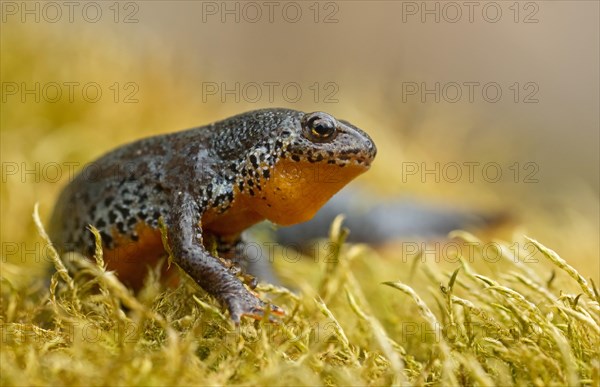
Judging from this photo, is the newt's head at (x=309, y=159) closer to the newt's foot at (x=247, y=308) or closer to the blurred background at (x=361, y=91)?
the newt's foot at (x=247, y=308)

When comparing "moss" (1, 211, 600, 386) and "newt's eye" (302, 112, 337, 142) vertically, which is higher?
"newt's eye" (302, 112, 337, 142)

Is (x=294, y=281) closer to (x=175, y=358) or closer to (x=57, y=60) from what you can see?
(x=175, y=358)

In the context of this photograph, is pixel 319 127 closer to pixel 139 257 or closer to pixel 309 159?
pixel 309 159

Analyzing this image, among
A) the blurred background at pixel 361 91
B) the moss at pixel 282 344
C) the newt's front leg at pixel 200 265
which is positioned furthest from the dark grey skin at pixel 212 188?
the blurred background at pixel 361 91

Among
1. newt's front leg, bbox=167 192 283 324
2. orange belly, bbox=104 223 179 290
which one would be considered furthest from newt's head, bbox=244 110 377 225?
orange belly, bbox=104 223 179 290

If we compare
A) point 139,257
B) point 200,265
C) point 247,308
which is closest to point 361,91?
point 139,257

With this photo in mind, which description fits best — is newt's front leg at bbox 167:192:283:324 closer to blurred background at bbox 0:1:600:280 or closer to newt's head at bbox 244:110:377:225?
newt's head at bbox 244:110:377:225

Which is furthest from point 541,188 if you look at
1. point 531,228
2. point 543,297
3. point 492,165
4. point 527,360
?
point 527,360
